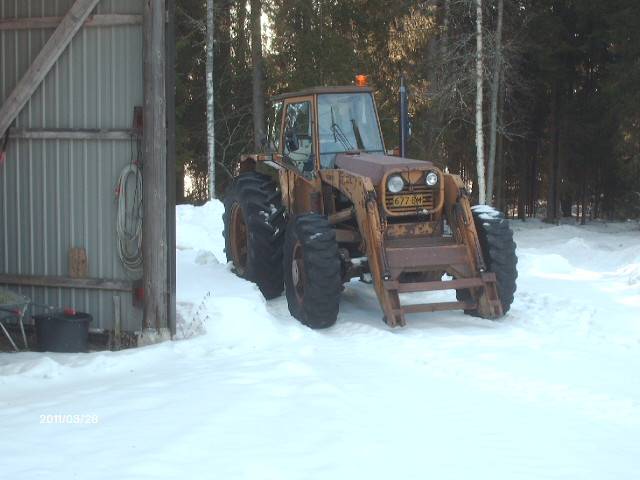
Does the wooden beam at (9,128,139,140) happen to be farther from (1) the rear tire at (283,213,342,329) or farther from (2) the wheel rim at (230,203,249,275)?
(2) the wheel rim at (230,203,249,275)

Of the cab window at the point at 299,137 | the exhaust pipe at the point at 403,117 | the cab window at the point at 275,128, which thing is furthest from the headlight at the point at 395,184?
the cab window at the point at 275,128

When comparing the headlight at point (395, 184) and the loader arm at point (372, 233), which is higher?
the headlight at point (395, 184)

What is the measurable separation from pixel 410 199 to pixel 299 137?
1.72 metres

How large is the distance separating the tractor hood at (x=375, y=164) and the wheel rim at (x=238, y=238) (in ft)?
7.61

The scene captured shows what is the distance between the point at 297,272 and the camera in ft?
31.8

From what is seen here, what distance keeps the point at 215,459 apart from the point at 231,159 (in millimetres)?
23549

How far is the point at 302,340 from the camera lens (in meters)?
8.55

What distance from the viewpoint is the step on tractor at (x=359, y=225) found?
9062 millimetres

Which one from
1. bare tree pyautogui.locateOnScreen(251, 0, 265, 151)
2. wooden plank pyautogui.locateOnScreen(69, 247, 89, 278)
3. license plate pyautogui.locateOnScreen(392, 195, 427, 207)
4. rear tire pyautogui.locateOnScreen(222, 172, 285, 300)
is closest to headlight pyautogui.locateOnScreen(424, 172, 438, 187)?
license plate pyautogui.locateOnScreen(392, 195, 427, 207)

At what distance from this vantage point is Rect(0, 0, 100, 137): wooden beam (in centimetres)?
861

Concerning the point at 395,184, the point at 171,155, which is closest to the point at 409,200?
the point at 395,184

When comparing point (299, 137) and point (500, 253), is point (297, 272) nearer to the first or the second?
point (299, 137)

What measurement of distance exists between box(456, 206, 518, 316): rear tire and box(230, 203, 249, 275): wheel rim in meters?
3.66

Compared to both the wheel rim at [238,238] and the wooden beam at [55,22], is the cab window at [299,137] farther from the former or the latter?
the wooden beam at [55,22]
